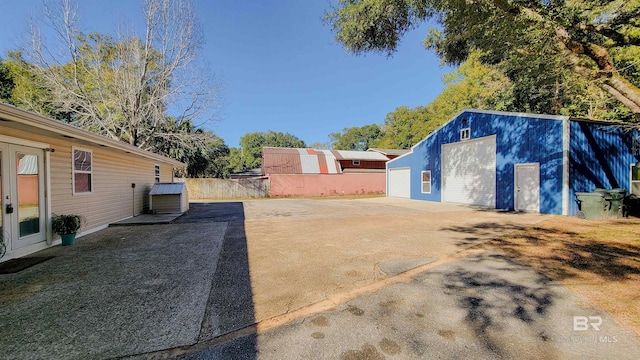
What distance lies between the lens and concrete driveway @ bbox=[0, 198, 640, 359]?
2.15m

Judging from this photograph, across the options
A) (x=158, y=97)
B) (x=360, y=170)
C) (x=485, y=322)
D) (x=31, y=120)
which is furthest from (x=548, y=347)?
(x=360, y=170)

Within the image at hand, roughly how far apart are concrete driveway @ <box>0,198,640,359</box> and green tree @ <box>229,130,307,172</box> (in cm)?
5459

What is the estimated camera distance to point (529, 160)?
10.1 m

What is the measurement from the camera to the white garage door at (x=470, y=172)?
11875 millimetres

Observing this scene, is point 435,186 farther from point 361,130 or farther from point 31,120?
point 361,130

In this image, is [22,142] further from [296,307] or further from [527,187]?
[527,187]

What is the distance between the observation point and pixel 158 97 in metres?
15.7

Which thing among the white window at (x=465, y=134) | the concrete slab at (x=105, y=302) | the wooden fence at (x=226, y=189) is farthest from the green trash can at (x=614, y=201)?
the wooden fence at (x=226, y=189)

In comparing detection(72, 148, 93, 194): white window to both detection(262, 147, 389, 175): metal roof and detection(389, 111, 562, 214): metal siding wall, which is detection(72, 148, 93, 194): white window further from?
detection(262, 147, 389, 175): metal roof

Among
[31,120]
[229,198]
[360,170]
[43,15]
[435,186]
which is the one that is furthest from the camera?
[360,170]

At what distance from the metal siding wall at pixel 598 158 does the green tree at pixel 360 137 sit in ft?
154

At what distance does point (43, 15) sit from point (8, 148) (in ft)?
46.2

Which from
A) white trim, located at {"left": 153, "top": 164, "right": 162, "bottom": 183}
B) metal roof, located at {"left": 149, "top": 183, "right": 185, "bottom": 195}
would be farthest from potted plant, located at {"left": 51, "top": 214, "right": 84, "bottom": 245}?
white trim, located at {"left": 153, "top": 164, "right": 162, "bottom": 183}

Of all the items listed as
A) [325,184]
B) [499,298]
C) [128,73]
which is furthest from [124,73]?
[499,298]
